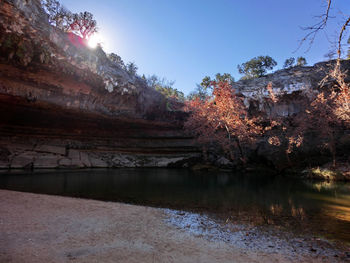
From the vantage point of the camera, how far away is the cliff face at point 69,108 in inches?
378

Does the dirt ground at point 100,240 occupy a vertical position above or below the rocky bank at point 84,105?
below

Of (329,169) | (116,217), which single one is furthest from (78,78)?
(329,169)

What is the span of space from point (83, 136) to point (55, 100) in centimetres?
543

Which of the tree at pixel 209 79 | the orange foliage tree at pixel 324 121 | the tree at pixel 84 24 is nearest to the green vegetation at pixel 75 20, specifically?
the tree at pixel 84 24

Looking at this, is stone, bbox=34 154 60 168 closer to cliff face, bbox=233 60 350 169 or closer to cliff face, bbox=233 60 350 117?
cliff face, bbox=233 60 350 169

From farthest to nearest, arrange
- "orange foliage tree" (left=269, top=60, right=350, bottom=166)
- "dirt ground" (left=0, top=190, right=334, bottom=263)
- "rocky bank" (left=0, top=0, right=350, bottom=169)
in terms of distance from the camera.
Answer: "orange foliage tree" (left=269, top=60, right=350, bottom=166) < "rocky bank" (left=0, top=0, right=350, bottom=169) < "dirt ground" (left=0, top=190, right=334, bottom=263)

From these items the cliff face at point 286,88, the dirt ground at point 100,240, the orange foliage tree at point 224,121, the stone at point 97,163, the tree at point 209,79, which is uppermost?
the tree at point 209,79

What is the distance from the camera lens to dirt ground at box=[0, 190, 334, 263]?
87.6 inches

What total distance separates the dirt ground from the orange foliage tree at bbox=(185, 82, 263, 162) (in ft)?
41.4

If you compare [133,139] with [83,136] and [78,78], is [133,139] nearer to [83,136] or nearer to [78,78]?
[83,136]

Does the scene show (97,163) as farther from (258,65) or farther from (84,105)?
(258,65)

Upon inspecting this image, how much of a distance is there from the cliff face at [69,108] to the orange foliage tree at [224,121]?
2.64 metres

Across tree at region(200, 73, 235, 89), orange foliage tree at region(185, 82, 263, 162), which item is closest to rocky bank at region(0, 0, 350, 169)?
orange foliage tree at region(185, 82, 263, 162)

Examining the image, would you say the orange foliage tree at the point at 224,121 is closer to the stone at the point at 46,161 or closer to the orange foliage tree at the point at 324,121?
the orange foliage tree at the point at 324,121
